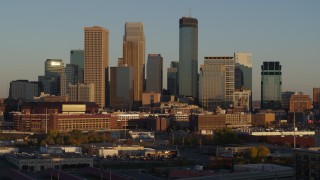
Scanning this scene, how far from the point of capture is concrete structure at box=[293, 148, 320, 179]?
141ft

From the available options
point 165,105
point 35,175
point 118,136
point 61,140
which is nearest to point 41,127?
point 118,136

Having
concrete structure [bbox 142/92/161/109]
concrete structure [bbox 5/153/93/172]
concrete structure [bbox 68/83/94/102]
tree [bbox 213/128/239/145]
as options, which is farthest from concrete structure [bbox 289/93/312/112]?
concrete structure [bbox 5/153/93/172]

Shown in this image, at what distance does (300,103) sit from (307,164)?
15438cm

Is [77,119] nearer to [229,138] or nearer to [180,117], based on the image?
[180,117]

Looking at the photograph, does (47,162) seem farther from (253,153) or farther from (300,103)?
(300,103)

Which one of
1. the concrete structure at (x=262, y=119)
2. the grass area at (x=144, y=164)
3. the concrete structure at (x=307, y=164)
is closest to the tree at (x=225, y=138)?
the grass area at (x=144, y=164)

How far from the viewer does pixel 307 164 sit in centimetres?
4375

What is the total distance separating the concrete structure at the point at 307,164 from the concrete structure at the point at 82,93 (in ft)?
490

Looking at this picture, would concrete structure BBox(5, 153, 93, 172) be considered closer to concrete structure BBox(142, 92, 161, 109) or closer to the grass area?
the grass area

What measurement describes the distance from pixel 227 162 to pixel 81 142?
42.5 m

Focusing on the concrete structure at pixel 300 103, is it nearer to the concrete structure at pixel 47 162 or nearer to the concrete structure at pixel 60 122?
the concrete structure at pixel 60 122

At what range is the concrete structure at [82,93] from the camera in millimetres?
192250

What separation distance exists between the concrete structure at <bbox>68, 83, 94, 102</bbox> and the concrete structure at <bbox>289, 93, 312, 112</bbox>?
57660 mm

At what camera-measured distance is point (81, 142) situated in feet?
310
